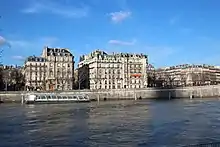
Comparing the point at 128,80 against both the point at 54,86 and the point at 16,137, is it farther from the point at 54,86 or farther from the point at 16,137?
the point at 16,137

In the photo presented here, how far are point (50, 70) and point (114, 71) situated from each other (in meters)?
26.7

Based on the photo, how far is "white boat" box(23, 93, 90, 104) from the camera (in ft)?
293

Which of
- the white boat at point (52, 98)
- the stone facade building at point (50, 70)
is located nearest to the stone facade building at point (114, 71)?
the stone facade building at point (50, 70)

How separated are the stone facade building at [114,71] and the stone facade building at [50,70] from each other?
10.9 m

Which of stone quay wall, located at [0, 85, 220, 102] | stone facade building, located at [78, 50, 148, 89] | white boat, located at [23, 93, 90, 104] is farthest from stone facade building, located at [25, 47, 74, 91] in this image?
white boat, located at [23, 93, 90, 104]

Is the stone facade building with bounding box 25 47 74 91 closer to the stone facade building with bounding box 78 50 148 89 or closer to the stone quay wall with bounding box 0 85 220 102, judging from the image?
the stone facade building with bounding box 78 50 148 89

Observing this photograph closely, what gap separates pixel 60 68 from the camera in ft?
457

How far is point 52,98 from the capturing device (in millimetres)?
93312

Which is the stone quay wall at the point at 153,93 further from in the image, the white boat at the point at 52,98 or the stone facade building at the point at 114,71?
the stone facade building at the point at 114,71

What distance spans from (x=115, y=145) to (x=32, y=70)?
116094 mm

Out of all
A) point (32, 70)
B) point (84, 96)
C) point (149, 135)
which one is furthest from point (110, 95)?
point (149, 135)

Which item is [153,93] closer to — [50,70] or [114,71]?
[114,71]

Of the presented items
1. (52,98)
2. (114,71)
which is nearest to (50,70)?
(114,71)

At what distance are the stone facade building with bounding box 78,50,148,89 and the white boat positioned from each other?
44.1m
